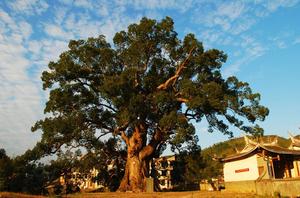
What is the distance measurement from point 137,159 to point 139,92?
6.49m

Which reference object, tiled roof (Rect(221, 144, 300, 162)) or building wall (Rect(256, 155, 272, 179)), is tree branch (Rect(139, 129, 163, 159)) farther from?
building wall (Rect(256, 155, 272, 179))

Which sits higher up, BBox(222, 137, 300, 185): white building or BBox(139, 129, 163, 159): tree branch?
BBox(139, 129, 163, 159): tree branch

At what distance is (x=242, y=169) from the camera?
3008 cm

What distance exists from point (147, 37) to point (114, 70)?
466 centimetres

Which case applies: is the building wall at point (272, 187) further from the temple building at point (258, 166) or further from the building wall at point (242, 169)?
the building wall at point (242, 169)

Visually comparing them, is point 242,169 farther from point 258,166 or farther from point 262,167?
point 262,167

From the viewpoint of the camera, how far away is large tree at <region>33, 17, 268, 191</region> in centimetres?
3297

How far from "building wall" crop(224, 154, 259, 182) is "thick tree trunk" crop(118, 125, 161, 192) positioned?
7.42 m

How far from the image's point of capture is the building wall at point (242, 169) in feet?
94.1

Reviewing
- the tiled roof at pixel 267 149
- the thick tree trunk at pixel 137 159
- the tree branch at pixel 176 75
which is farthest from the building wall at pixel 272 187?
the tree branch at pixel 176 75

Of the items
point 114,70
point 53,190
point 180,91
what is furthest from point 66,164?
point 180,91

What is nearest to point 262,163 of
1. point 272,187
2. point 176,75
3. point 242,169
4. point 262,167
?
point 262,167

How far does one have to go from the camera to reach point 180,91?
34.2 metres

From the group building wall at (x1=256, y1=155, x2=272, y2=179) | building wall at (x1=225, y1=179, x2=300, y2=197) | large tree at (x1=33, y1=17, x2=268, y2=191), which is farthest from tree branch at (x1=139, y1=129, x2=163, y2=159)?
building wall at (x1=256, y1=155, x2=272, y2=179)
